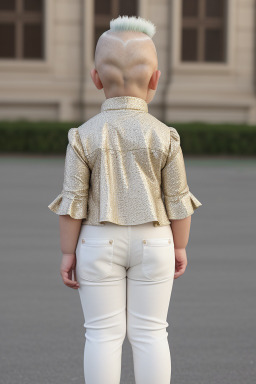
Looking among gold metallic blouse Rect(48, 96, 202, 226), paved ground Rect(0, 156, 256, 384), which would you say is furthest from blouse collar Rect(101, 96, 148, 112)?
paved ground Rect(0, 156, 256, 384)

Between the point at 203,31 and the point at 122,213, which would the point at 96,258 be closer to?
the point at 122,213

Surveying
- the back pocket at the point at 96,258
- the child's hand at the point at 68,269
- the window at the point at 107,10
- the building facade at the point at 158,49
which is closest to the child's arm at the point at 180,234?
the back pocket at the point at 96,258

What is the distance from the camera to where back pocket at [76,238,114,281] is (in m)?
3.42

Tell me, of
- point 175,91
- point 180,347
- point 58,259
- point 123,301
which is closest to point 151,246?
point 123,301

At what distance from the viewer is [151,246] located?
3.44m

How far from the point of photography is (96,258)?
3.42 m

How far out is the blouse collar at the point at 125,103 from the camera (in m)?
3.51

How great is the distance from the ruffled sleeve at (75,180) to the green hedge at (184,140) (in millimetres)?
18573

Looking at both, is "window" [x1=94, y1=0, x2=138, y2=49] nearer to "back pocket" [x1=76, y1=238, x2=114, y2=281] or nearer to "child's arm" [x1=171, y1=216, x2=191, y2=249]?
"child's arm" [x1=171, y1=216, x2=191, y2=249]

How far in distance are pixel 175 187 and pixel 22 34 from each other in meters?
24.3

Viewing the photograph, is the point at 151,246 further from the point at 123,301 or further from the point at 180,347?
the point at 180,347

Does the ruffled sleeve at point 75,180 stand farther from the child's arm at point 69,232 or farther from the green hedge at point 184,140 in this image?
the green hedge at point 184,140

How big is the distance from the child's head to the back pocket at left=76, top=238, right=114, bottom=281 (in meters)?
0.57

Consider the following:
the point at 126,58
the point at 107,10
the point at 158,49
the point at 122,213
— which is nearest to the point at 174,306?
the point at 122,213
